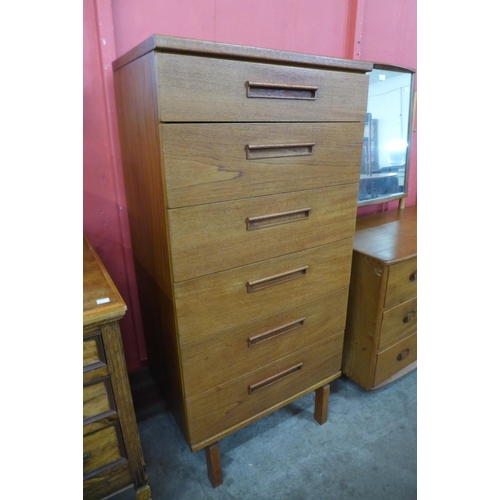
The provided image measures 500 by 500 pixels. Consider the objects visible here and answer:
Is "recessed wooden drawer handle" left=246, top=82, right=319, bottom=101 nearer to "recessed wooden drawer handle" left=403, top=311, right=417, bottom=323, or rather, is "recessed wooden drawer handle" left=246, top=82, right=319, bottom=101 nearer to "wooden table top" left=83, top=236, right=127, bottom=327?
"wooden table top" left=83, top=236, right=127, bottom=327

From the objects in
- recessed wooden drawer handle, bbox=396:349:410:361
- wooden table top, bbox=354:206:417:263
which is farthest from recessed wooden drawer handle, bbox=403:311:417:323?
wooden table top, bbox=354:206:417:263

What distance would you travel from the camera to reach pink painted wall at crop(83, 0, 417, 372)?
3.16ft

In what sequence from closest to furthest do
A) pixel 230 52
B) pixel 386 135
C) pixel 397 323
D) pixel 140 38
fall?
pixel 230 52 → pixel 140 38 → pixel 397 323 → pixel 386 135

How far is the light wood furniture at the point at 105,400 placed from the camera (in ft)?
2.25

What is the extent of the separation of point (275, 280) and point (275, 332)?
0.17 metres

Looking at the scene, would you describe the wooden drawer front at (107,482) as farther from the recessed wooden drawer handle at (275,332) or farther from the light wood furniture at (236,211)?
the recessed wooden drawer handle at (275,332)

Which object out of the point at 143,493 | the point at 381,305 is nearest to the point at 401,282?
the point at 381,305

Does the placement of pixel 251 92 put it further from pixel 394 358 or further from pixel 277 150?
pixel 394 358

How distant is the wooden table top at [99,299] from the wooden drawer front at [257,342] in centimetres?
21

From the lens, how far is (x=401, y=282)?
1205 mm

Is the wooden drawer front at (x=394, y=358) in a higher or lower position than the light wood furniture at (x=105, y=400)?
lower

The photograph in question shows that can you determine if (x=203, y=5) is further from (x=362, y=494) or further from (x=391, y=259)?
(x=362, y=494)

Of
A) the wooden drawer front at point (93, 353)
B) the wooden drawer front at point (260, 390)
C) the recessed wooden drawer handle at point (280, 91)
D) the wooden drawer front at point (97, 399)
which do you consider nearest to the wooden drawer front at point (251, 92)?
the recessed wooden drawer handle at point (280, 91)
